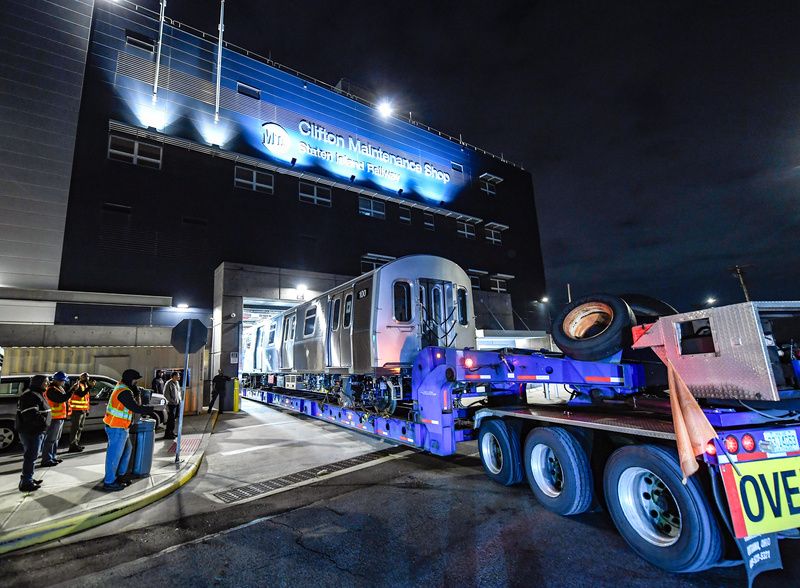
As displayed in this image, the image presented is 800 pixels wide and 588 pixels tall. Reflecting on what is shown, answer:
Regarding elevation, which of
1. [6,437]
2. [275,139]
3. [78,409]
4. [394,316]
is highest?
[275,139]

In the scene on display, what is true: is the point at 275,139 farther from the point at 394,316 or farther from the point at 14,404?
the point at 394,316

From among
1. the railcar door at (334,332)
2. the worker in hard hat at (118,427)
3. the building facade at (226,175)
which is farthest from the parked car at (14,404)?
the building facade at (226,175)

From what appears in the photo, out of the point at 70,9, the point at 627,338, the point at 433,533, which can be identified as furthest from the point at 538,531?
the point at 70,9

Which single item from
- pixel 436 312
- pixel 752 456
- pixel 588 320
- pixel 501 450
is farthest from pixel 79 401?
pixel 752 456

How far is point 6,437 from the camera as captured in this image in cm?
844

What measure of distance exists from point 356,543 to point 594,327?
3.71m

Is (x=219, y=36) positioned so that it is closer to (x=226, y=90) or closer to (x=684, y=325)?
(x=226, y=90)

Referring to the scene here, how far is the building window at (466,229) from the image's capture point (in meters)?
28.4

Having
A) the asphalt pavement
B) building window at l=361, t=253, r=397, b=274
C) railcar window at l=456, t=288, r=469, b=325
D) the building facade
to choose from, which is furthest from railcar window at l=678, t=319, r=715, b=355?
building window at l=361, t=253, r=397, b=274

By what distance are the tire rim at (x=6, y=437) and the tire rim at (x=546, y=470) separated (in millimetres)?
10814

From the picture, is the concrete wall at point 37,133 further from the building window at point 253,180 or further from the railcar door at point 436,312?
the railcar door at point 436,312

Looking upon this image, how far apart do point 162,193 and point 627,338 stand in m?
19.5

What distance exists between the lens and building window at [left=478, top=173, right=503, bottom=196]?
3047cm

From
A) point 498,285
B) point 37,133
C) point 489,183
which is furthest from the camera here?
point 489,183
